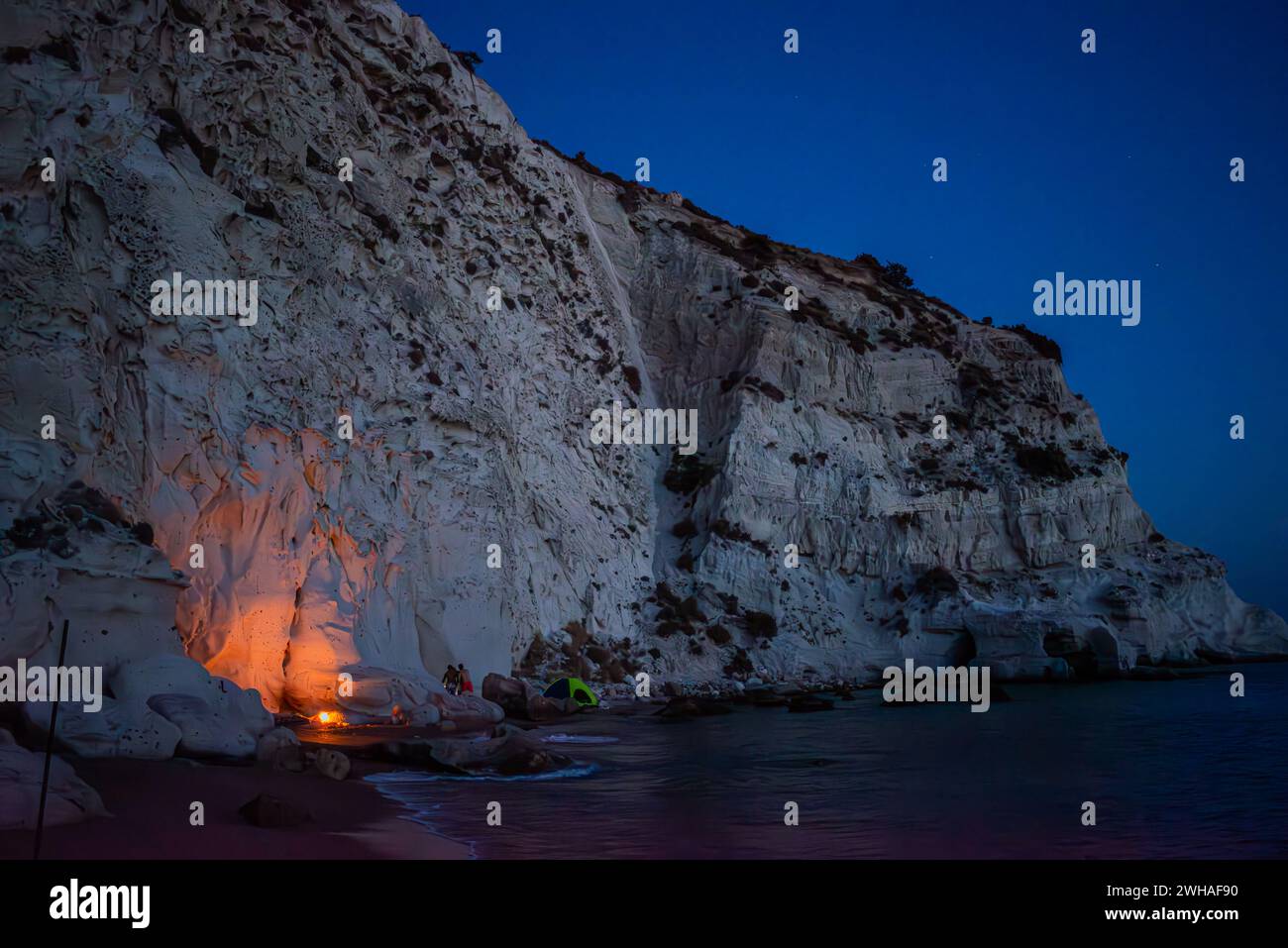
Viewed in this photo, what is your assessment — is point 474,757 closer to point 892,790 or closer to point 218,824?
point 892,790

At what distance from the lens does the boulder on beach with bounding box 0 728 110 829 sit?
27.8ft

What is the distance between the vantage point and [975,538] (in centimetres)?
4475

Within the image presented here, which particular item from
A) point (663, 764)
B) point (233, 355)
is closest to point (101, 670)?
point (663, 764)

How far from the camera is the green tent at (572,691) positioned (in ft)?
90.6

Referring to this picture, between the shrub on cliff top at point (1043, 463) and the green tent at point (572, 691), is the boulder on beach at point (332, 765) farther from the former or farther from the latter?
the shrub on cliff top at point (1043, 463)

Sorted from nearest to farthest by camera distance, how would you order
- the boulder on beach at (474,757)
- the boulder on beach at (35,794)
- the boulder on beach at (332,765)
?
the boulder on beach at (35,794), the boulder on beach at (332,765), the boulder on beach at (474,757)

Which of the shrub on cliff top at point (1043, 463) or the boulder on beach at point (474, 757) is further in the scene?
the shrub on cliff top at point (1043, 463)

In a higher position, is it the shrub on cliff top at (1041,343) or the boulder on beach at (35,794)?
the shrub on cliff top at (1041,343)

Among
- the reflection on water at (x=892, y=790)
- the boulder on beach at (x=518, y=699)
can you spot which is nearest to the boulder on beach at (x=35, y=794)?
the reflection on water at (x=892, y=790)

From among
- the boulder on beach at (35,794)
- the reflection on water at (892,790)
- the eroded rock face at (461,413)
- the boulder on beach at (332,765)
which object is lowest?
the reflection on water at (892,790)

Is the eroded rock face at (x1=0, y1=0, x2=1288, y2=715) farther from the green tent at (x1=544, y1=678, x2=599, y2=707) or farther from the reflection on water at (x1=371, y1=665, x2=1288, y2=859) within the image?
the reflection on water at (x1=371, y1=665, x2=1288, y2=859)

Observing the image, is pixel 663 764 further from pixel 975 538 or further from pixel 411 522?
pixel 975 538

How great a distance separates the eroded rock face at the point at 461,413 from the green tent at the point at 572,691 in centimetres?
183
